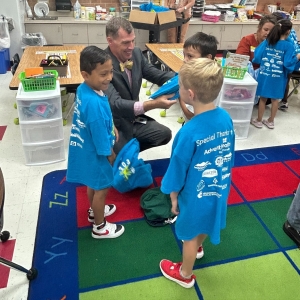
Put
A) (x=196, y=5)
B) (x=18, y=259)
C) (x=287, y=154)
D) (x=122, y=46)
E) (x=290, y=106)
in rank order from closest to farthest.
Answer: (x=18, y=259)
(x=122, y=46)
(x=287, y=154)
(x=290, y=106)
(x=196, y=5)

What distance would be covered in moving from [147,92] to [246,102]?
5.21ft

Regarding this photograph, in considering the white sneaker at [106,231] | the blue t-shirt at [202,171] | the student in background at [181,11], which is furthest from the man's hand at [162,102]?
the student in background at [181,11]

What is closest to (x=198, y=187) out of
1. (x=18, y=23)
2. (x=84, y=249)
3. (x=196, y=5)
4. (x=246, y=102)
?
(x=84, y=249)

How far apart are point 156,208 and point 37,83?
1.44 meters

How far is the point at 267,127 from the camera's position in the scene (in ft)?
12.3

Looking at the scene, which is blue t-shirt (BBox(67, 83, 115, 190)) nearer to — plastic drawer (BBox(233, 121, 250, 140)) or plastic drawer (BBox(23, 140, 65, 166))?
plastic drawer (BBox(23, 140, 65, 166))

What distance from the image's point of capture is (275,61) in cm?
340

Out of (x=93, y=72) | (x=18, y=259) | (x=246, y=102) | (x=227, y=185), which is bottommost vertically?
(x=18, y=259)

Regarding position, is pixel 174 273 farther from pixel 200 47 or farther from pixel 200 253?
pixel 200 47

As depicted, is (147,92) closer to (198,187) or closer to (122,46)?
(122,46)

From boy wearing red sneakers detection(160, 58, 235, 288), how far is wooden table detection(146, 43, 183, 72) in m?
1.92

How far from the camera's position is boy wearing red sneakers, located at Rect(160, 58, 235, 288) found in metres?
1.34

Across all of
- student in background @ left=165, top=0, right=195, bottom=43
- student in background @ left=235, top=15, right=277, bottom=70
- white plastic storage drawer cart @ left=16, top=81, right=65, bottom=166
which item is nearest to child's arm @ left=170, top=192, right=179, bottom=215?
white plastic storage drawer cart @ left=16, top=81, right=65, bottom=166

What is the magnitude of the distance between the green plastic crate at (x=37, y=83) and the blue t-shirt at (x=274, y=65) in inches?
85.9
